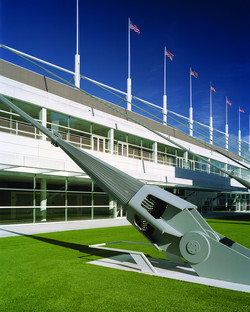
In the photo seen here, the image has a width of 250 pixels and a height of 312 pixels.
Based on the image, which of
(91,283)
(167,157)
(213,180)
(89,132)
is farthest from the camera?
(213,180)

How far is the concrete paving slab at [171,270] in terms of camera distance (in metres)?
5.70

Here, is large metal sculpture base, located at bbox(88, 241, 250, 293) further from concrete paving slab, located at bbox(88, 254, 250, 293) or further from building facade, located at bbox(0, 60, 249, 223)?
building facade, located at bbox(0, 60, 249, 223)

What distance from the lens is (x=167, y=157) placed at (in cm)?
3509

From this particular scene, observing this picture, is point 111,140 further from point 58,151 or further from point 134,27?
point 134,27

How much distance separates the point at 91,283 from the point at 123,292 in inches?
34.1

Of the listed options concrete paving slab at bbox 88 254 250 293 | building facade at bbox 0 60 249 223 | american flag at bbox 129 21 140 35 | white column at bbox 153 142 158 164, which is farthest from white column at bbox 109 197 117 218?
american flag at bbox 129 21 140 35

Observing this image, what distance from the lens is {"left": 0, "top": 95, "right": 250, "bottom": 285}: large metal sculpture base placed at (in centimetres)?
579

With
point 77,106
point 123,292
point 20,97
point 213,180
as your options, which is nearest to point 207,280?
point 123,292

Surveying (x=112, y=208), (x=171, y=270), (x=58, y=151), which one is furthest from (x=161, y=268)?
(x=112, y=208)

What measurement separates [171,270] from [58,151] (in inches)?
598

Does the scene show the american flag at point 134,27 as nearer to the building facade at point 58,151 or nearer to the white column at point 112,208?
the building facade at point 58,151

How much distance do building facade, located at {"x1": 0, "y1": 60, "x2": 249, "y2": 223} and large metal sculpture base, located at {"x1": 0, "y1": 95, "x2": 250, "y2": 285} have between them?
8.36 meters

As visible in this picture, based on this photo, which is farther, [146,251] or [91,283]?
[146,251]

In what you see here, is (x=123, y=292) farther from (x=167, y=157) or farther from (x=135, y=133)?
(x=167, y=157)
